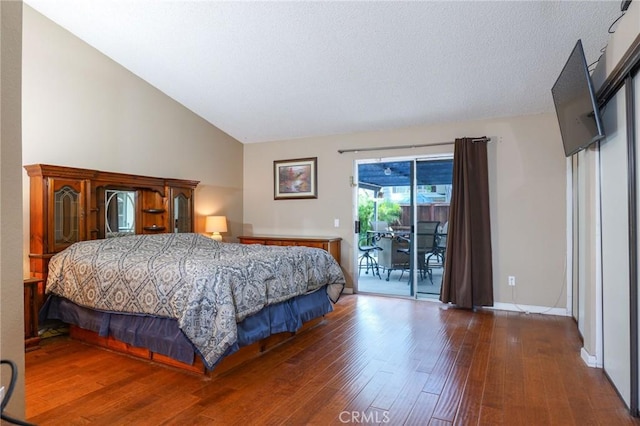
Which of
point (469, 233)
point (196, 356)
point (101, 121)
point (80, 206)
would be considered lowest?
point (196, 356)

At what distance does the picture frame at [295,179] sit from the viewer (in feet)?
18.2

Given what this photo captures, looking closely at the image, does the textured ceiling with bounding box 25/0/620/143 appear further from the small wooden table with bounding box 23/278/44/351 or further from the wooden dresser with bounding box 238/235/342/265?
the small wooden table with bounding box 23/278/44/351

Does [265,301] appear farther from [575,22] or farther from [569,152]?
[575,22]

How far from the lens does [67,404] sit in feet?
7.05

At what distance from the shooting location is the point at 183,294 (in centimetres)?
241

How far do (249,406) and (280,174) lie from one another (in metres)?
4.12

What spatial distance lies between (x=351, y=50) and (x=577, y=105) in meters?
1.92

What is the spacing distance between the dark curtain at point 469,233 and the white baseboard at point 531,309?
180mm

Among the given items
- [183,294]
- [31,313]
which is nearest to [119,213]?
[31,313]

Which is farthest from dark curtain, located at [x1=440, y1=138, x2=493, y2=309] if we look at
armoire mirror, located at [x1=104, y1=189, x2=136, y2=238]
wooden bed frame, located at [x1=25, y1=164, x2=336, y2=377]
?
armoire mirror, located at [x1=104, y1=189, x2=136, y2=238]

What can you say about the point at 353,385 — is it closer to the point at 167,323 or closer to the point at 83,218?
the point at 167,323

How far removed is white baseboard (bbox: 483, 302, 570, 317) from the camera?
13.4 feet

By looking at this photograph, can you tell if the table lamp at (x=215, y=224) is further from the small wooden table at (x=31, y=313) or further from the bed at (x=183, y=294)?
the small wooden table at (x=31, y=313)

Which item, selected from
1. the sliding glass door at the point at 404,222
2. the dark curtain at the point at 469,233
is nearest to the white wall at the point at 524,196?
the dark curtain at the point at 469,233
